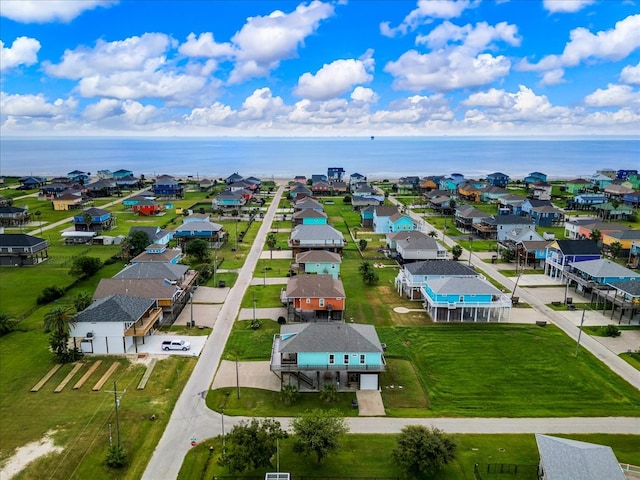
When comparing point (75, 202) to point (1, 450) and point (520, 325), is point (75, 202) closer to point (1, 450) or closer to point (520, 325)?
point (1, 450)

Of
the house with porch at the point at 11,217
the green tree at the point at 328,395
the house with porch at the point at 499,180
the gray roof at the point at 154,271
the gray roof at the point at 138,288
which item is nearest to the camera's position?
the green tree at the point at 328,395

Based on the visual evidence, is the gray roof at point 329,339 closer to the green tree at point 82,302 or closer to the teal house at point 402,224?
the green tree at point 82,302

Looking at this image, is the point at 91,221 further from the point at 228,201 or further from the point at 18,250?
the point at 228,201

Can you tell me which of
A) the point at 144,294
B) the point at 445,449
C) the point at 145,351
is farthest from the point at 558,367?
the point at 144,294

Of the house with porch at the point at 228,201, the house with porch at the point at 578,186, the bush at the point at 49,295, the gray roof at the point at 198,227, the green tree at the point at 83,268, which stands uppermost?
the house with porch at the point at 578,186

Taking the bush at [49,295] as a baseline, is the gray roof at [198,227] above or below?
above

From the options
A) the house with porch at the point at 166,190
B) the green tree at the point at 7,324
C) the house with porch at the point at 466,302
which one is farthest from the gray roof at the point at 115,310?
the house with porch at the point at 166,190

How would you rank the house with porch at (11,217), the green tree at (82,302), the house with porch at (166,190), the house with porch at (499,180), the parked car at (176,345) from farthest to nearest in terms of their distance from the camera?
the house with porch at (499,180)
the house with porch at (166,190)
the house with porch at (11,217)
the green tree at (82,302)
the parked car at (176,345)

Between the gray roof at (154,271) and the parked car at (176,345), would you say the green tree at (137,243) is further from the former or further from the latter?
the parked car at (176,345)

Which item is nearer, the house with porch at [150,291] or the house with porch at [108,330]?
the house with porch at [108,330]
